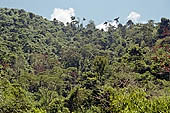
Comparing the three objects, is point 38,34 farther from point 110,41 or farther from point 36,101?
point 36,101

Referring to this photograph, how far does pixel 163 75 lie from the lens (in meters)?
30.2

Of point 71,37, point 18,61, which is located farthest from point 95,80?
point 71,37

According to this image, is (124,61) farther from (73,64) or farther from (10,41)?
(10,41)

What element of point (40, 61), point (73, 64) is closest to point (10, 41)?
point (40, 61)

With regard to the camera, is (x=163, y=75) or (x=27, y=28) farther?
(x=27, y=28)

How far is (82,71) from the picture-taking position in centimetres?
4684

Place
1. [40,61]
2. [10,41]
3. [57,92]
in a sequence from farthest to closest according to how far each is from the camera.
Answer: [10,41]
[40,61]
[57,92]

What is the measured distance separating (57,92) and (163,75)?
16.1 metres

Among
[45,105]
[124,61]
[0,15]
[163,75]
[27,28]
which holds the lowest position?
[45,105]

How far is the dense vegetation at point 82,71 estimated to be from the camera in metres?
20.4

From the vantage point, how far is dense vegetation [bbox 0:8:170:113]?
67.0ft

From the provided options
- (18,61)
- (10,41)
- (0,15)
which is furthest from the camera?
(0,15)

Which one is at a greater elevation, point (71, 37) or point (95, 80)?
point (71, 37)

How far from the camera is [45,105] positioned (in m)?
32.8
